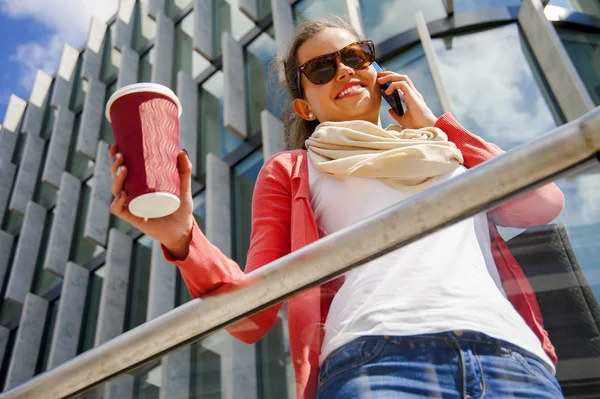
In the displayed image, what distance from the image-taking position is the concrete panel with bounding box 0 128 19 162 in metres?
16.2

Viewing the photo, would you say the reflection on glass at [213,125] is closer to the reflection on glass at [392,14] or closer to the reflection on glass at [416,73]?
the reflection on glass at [392,14]

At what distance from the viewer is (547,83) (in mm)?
6652

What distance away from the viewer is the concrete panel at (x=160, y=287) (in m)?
8.78

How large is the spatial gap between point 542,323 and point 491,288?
0.38ft

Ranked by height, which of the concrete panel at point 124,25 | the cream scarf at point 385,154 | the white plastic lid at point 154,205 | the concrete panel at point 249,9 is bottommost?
the white plastic lid at point 154,205

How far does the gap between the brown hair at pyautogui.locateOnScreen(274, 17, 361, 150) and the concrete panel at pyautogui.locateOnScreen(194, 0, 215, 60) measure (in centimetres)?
882

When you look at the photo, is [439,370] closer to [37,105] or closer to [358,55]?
[358,55]

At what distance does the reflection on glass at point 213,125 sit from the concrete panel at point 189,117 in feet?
0.40

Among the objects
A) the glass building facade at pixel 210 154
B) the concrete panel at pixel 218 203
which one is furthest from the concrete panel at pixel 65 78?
the concrete panel at pixel 218 203

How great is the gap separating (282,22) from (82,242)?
640 cm

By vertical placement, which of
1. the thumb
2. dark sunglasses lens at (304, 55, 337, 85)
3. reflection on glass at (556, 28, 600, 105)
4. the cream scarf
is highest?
reflection on glass at (556, 28, 600, 105)

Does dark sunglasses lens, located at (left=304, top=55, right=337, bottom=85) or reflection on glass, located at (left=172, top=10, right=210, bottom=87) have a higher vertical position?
reflection on glass, located at (left=172, top=10, right=210, bottom=87)

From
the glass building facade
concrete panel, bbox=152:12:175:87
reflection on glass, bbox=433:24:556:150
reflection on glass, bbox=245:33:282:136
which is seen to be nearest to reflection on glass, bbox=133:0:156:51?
the glass building facade

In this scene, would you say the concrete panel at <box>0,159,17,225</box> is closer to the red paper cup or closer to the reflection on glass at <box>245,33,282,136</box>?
the reflection on glass at <box>245,33,282,136</box>
